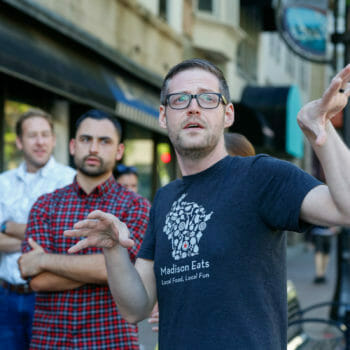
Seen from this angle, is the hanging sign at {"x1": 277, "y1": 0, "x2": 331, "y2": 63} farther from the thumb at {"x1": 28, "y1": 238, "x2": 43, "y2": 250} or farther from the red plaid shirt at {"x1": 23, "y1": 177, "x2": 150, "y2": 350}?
the thumb at {"x1": 28, "y1": 238, "x2": 43, "y2": 250}

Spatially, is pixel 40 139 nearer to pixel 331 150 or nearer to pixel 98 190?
pixel 98 190

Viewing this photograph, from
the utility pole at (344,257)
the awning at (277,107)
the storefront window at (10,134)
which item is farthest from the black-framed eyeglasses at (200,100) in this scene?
the awning at (277,107)

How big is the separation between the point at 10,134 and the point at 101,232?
5737 millimetres

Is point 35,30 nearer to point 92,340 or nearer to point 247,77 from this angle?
point 92,340

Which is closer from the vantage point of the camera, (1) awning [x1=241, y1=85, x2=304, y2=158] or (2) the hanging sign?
(2) the hanging sign

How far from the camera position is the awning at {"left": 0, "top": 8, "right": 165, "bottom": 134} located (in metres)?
6.89

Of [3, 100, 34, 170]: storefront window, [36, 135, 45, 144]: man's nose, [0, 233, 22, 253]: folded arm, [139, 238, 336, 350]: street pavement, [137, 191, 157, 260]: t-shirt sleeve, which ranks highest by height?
[3, 100, 34, 170]: storefront window

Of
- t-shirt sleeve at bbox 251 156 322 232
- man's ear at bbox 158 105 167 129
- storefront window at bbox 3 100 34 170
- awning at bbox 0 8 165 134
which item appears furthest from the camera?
storefront window at bbox 3 100 34 170

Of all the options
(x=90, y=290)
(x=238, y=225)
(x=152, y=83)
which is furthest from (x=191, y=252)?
(x=152, y=83)

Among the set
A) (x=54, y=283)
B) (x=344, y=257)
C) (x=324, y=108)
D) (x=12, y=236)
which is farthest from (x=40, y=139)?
(x=344, y=257)

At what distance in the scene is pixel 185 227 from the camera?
2227 millimetres

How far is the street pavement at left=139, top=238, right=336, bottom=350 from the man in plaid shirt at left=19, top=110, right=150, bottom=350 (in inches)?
Result: 76.3

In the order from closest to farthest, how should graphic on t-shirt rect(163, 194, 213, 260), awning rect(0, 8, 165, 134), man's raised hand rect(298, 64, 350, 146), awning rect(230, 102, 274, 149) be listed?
man's raised hand rect(298, 64, 350, 146) → graphic on t-shirt rect(163, 194, 213, 260) → awning rect(0, 8, 165, 134) → awning rect(230, 102, 274, 149)

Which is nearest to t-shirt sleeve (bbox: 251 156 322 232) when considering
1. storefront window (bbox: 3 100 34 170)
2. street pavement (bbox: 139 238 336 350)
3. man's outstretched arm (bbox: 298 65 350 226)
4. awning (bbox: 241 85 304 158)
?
man's outstretched arm (bbox: 298 65 350 226)
